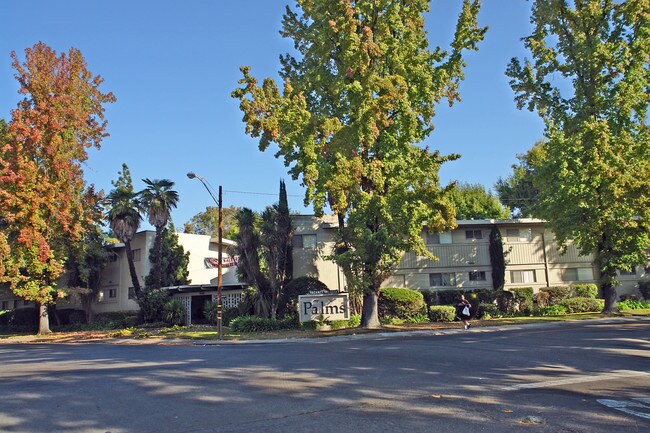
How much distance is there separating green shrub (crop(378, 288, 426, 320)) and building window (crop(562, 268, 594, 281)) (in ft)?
40.9

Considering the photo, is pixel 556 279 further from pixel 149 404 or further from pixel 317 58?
pixel 149 404

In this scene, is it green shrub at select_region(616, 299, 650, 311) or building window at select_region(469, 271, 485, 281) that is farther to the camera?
building window at select_region(469, 271, 485, 281)

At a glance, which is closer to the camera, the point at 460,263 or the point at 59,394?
the point at 59,394

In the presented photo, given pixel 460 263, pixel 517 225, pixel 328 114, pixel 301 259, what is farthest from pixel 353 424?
pixel 517 225

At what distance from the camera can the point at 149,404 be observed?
7.74m

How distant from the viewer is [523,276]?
35219mm

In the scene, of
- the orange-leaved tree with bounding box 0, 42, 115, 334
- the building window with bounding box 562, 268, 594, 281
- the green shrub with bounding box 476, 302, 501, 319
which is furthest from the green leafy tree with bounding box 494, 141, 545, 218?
the orange-leaved tree with bounding box 0, 42, 115, 334

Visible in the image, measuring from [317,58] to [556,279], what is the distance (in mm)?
22096

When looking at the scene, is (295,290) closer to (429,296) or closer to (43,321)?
(429,296)

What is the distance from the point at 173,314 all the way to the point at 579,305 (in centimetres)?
2537

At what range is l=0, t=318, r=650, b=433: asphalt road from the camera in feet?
21.3

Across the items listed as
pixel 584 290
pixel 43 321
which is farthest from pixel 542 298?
pixel 43 321

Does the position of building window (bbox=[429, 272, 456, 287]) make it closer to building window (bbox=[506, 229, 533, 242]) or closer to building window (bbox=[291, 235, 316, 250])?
building window (bbox=[506, 229, 533, 242])

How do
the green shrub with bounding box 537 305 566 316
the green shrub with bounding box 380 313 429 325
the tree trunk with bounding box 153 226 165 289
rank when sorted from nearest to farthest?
1. the green shrub with bounding box 380 313 429 325
2. the green shrub with bounding box 537 305 566 316
3. the tree trunk with bounding box 153 226 165 289
